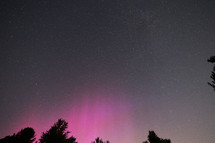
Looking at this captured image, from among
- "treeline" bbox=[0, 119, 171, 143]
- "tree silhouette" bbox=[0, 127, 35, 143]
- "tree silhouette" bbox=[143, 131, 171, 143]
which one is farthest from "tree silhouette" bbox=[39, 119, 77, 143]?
"tree silhouette" bbox=[143, 131, 171, 143]

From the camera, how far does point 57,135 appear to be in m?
12.3

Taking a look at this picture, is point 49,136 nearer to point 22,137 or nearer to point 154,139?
point 22,137

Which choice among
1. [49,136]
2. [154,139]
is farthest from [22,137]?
[154,139]

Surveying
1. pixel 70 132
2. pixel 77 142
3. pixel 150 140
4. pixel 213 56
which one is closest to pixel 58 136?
pixel 70 132

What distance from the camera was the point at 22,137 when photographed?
13.3 m

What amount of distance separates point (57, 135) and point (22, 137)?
5.16m

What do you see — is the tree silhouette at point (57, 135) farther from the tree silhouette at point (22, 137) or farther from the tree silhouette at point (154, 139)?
the tree silhouette at point (154, 139)

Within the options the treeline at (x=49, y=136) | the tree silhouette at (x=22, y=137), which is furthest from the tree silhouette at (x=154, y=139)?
the tree silhouette at (x=22, y=137)

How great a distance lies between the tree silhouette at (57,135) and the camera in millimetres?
11969

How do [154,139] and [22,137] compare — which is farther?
[154,139]

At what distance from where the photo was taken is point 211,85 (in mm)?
7500

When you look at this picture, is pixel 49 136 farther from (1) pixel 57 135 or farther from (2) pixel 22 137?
(2) pixel 22 137

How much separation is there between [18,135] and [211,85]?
69.8 ft

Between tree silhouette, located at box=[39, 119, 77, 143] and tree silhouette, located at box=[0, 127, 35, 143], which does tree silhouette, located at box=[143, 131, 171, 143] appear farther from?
tree silhouette, located at box=[0, 127, 35, 143]
